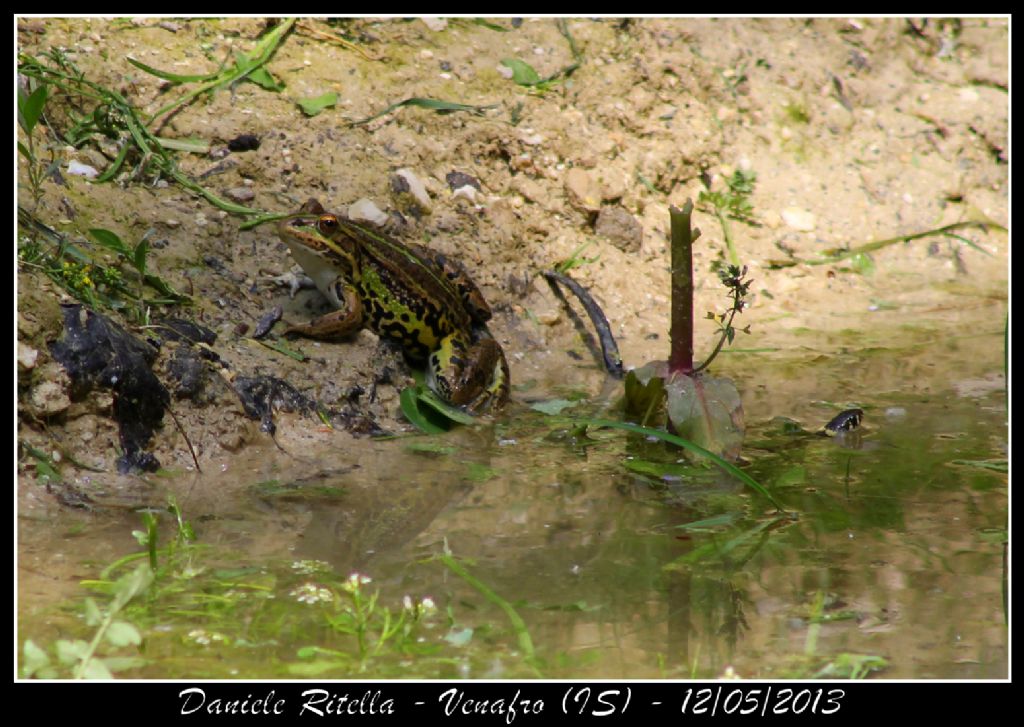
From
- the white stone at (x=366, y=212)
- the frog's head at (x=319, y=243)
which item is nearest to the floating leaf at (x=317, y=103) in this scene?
the white stone at (x=366, y=212)

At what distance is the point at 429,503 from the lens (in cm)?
443

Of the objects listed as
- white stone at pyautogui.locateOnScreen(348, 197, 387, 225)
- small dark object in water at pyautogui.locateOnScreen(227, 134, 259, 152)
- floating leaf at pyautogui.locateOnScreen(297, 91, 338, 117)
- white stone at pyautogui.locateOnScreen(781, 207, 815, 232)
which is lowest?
white stone at pyautogui.locateOnScreen(348, 197, 387, 225)

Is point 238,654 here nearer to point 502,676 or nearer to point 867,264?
point 502,676

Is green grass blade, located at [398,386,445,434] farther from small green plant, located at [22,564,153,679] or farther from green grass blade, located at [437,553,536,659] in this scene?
small green plant, located at [22,564,153,679]

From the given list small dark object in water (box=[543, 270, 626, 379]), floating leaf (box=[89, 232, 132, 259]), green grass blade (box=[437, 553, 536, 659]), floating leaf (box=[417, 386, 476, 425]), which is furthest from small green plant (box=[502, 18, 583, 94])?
green grass blade (box=[437, 553, 536, 659])

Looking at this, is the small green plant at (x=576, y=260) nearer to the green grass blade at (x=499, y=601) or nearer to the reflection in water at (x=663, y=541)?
the reflection in water at (x=663, y=541)

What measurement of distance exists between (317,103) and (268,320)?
73.6 inches

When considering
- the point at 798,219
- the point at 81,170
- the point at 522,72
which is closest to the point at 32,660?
the point at 81,170

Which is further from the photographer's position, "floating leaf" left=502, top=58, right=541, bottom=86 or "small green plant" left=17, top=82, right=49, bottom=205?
"floating leaf" left=502, top=58, right=541, bottom=86

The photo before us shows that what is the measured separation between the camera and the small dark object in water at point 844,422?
17.3 feet

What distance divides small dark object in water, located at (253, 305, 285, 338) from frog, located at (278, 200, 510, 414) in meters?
0.10

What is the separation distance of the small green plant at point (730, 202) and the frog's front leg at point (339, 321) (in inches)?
113

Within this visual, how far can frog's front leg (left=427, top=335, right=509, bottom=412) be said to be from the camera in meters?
5.42

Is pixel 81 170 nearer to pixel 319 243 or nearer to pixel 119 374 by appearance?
pixel 319 243
